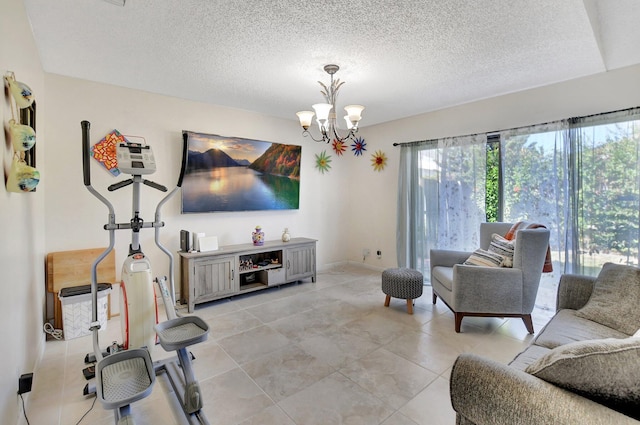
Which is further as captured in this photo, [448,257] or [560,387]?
[448,257]

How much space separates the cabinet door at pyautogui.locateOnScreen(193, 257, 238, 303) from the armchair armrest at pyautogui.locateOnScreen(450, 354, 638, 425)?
9.70ft

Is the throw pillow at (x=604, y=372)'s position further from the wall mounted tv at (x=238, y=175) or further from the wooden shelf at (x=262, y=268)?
the wall mounted tv at (x=238, y=175)

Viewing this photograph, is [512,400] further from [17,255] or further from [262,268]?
[262,268]

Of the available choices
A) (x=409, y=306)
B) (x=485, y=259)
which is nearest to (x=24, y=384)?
(x=409, y=306)

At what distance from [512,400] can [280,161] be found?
12.9ft

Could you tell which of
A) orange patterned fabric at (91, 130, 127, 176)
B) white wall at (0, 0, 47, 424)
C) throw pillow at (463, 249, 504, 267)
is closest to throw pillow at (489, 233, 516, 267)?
throw pillow at (463, 249, 504, 267)

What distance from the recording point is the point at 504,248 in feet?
9.65

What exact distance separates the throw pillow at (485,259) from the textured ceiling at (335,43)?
70.5 inches

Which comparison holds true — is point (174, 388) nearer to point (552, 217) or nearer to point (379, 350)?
point (379, 350)

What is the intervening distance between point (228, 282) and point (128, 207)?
1388mm

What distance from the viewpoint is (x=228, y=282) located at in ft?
11.9

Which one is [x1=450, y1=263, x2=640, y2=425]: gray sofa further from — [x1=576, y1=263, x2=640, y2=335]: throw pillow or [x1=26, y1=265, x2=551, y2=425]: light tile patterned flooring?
[x1=576, y1=263, x2=640, y2=335]: throw pillow

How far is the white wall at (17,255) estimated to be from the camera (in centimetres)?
147

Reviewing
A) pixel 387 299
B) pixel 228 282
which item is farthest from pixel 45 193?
pixel 387 299
